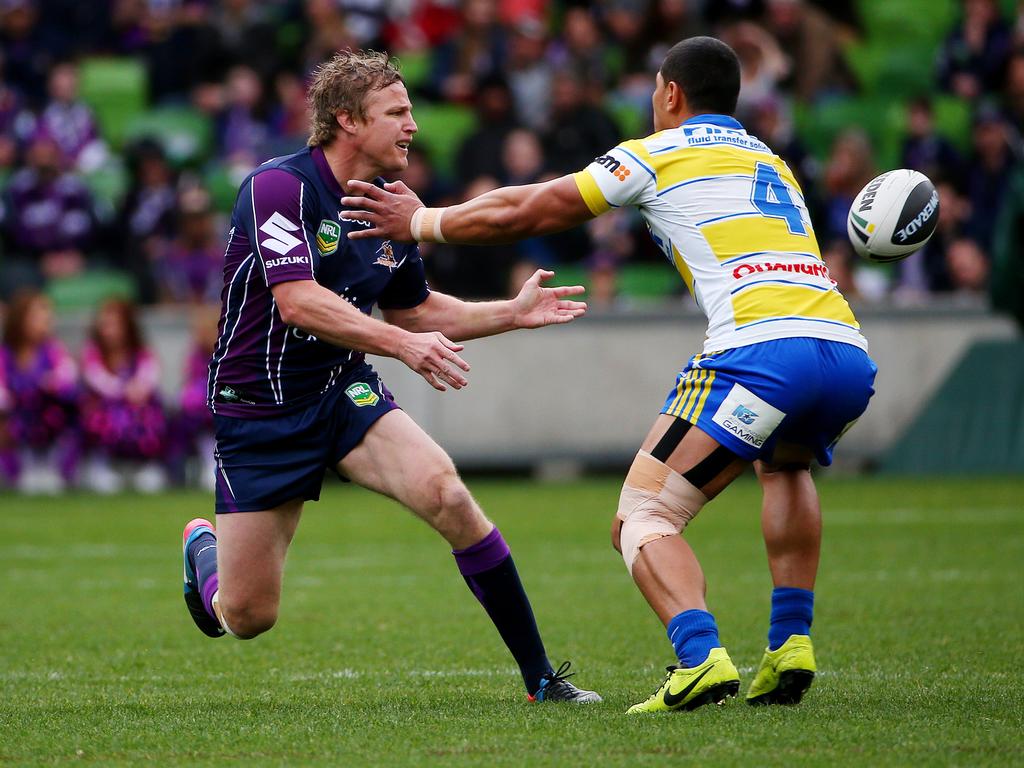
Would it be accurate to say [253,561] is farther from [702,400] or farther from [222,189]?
[222,189]

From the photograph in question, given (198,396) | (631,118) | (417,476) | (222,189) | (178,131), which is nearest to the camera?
(417,476)

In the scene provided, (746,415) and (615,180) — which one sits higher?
(615,180)

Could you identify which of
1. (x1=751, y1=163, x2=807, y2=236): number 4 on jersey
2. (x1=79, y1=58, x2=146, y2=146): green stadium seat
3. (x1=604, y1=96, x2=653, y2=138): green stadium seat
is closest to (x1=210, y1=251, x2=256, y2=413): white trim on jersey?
(x1=751, y1=163, x2=807, y2=236): number 4 on jersey

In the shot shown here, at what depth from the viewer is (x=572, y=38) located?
57.4 feet

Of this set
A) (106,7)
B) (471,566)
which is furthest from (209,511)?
(106,7)

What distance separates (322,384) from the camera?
5824 millimetres

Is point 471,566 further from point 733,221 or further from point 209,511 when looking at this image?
point 209,511

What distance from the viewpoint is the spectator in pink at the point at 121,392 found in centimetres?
1458

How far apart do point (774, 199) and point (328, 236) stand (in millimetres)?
1605

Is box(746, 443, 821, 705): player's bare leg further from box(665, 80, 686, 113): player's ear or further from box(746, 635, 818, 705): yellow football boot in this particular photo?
box(665, 80, 686, 113): player's ear

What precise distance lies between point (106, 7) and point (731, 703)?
1676cm

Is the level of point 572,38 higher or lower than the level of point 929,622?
higher

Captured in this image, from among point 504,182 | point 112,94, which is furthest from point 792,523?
point 112,94

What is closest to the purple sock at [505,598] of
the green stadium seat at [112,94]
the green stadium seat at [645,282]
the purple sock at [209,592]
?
the purple sock at [209,592]
